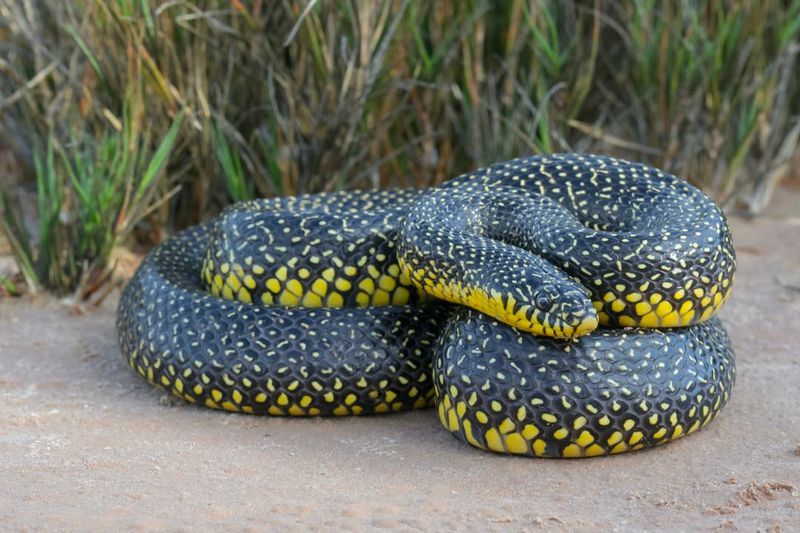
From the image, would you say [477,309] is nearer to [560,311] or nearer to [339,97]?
[560,311]

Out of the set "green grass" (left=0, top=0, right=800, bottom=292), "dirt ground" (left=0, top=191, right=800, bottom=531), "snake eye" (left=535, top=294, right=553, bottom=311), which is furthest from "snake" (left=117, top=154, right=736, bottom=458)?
"green grass" (left=0, top=0, right=800, bottom=292)

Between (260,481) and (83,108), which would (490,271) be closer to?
(260,481)

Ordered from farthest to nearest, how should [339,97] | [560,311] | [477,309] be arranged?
[339,97]
[477,309]
[560,311]

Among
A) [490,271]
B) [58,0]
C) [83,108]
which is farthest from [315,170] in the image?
[490,271]


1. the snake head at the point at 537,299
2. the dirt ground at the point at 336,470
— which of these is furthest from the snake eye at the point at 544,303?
the dirt ground at the point at 336,470

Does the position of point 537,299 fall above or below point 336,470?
above

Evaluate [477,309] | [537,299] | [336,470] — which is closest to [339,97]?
[477,309]
